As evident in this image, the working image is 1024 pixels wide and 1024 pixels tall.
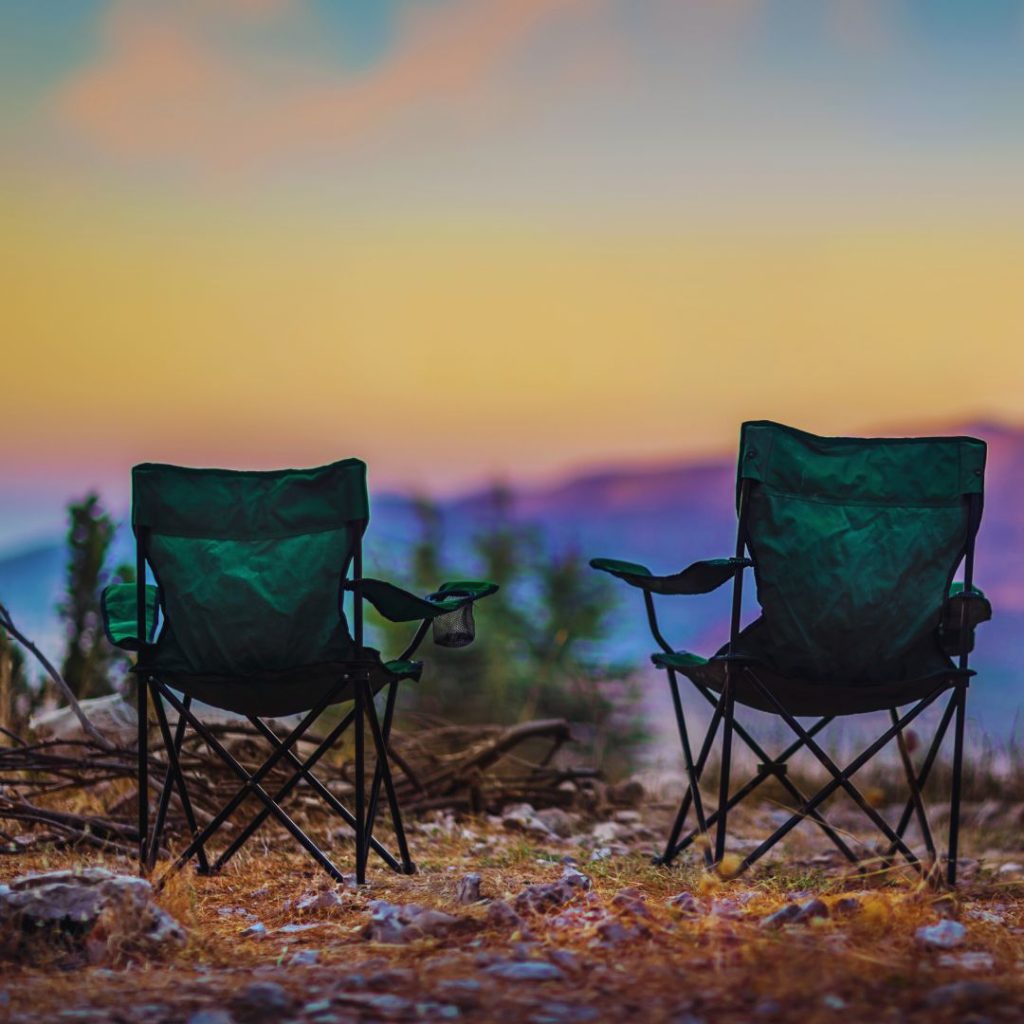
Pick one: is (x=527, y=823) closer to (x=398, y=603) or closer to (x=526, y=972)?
(x=398, y=603)

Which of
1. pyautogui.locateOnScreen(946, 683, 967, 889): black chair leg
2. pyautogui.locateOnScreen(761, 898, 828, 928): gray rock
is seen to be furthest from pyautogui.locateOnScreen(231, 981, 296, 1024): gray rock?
pyautogui.locateOnScreen(946, 683, 967, 889): black chair leg

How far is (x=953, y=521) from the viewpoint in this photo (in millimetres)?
3729

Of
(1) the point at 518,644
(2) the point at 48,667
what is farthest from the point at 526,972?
(1) the point at 518,644

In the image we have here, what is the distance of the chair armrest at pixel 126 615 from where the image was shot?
3.61 m

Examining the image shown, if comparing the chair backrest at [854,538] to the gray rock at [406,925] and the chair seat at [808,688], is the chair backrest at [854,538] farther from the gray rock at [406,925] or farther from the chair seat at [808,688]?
the gray rock at [406,925]

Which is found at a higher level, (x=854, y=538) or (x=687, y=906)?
(x=854, y=538)

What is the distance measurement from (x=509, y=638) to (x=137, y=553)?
7889 millimetres

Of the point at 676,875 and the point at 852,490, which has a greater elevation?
the point at 852,490

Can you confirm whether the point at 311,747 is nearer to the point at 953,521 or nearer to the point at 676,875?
the point at 676,875

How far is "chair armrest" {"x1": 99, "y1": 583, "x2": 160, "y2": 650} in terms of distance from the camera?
3.61 meters

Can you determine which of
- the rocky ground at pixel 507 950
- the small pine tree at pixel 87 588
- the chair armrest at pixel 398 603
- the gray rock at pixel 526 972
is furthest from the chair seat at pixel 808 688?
the small pine tree at pixel 87 588

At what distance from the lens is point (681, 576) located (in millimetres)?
3781

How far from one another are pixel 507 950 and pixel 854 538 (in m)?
1.63

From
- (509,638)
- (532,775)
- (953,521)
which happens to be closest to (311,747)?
(532,775)
